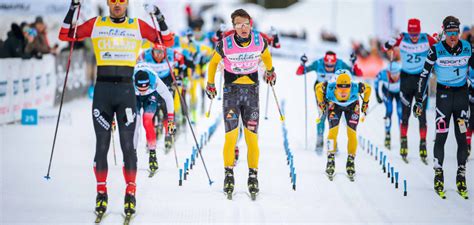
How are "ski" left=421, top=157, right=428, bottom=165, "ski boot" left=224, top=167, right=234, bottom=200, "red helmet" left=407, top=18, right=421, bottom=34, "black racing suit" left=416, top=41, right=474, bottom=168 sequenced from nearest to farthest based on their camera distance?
"ski boot" left=224, top=167, right=234, bottom=200 → "black racing suit" left=416, top=41, right=474, bottom=168 → "ski" left=421, top=157, right=428, bottom=165 → "red helmet" left=407, top=18, right=421, bottom=34

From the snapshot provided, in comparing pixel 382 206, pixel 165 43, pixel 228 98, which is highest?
pixel 165 43

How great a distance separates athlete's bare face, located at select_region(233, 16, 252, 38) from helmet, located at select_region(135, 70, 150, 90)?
7.06ft

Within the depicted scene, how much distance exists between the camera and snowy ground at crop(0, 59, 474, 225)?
8.29m

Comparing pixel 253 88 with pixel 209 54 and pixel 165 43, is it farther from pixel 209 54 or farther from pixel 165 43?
pixel 209 54

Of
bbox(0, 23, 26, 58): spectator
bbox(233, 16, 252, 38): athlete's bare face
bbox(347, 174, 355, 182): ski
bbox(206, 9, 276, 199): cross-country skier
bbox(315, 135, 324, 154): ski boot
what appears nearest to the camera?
bbox(233, 16, 252, 38): athlete's bare face

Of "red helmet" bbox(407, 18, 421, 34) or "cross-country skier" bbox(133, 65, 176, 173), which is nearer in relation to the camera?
"cross-country skier" bbox(133, 65, 176, 173)

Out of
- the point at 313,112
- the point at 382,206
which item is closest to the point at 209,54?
the point at 313,112

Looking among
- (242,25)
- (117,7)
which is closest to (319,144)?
(242,25)

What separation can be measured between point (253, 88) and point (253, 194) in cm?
125

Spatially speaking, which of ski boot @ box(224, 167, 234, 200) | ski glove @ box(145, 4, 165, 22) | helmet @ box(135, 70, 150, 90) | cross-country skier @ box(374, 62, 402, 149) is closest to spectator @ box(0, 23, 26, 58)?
helmet @ box(135, 70, 150, 90)

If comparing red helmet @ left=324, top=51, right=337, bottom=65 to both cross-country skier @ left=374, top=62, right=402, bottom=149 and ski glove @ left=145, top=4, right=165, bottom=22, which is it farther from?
ski glove @ left=145, top=4, right=165, bottom=22

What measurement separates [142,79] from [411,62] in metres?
4.28

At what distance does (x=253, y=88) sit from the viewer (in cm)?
932

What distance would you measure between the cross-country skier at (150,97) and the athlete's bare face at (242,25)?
5.52 ft
